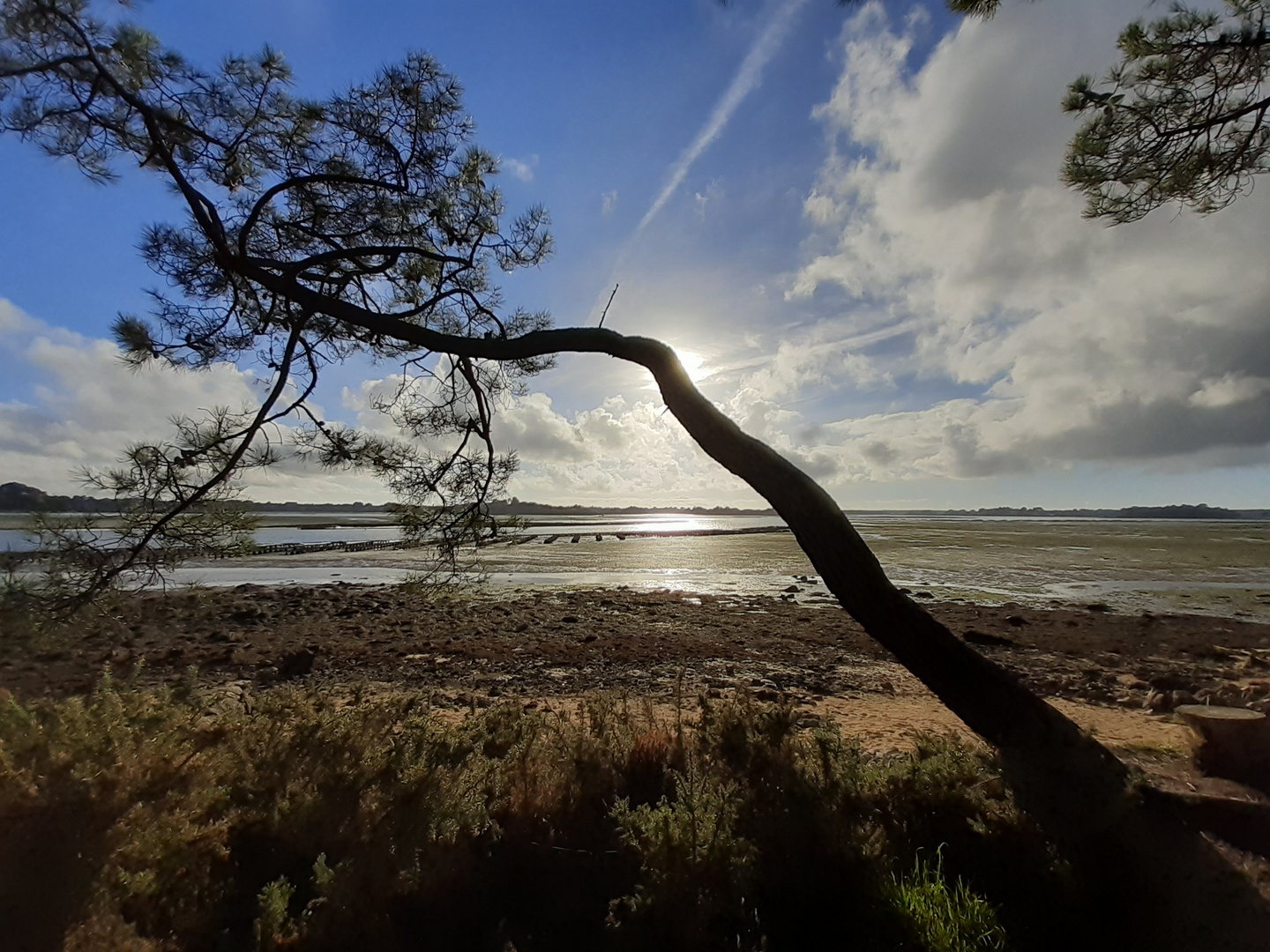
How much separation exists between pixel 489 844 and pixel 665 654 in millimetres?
7393

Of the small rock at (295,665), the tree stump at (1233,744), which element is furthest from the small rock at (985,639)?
the small rock at (295,665)

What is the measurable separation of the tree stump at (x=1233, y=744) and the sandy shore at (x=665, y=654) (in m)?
0.49

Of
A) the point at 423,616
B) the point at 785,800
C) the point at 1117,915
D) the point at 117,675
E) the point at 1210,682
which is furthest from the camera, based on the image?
the point at 423,616

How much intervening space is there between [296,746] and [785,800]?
305cm

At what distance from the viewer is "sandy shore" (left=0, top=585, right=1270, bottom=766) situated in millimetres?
7461

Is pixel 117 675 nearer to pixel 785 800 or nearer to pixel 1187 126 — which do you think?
pixel 785 800

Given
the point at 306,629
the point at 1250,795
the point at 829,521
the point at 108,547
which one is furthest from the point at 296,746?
the point at 306,629

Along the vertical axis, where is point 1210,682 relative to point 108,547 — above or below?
below

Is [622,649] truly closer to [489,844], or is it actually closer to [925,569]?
[489,844]

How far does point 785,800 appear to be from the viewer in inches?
136

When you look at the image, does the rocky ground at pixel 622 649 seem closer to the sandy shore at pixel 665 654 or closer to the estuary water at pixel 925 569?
the sandy shore at pixel 665 654

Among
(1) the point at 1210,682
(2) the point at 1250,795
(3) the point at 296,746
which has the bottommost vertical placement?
(1) the point at 1210,682

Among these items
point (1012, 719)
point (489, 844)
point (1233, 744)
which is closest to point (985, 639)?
point (1233, 744)

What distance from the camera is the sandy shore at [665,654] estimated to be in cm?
746
